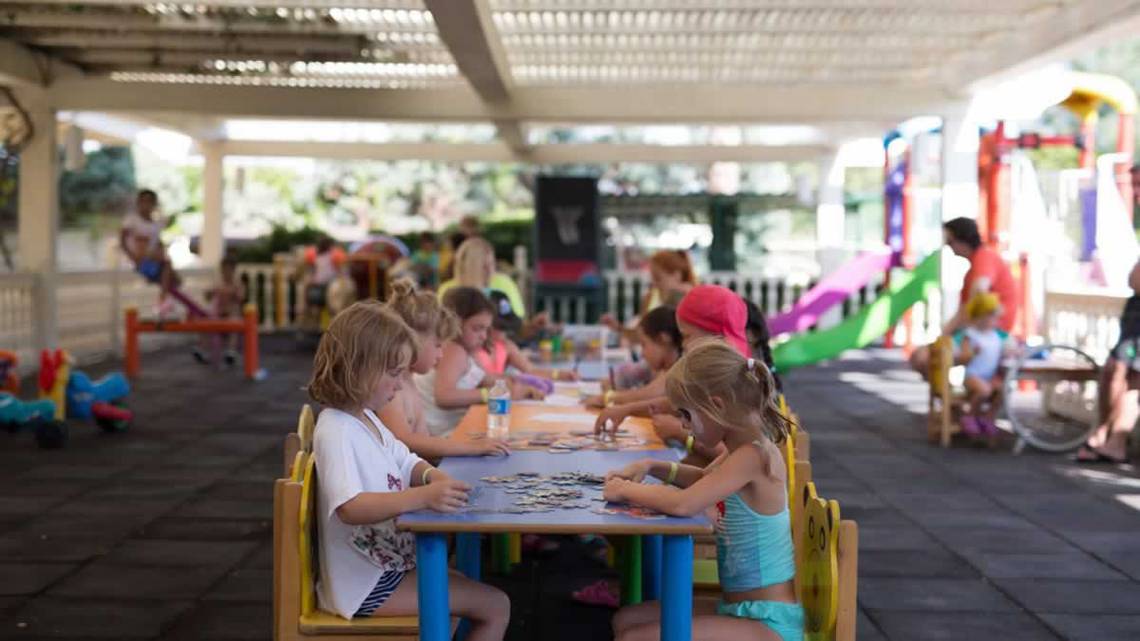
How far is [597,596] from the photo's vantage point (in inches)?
203

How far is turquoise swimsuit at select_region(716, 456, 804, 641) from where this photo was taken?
350 centimetres

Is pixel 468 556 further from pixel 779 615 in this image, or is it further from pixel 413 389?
pixel 779 615

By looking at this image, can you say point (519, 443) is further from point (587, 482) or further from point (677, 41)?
point (677, 41)

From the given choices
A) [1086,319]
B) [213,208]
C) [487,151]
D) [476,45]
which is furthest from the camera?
[487,151]

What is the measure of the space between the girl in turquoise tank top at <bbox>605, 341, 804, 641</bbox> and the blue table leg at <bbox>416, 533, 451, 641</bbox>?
1.42 feet

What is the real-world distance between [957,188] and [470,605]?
10796mm

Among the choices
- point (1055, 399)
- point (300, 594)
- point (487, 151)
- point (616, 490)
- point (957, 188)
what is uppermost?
point (487, 151)

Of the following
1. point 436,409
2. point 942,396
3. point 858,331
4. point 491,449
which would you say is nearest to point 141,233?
point 858,331

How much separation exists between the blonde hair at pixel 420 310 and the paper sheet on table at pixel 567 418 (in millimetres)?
517

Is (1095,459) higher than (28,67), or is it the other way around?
(28,67)

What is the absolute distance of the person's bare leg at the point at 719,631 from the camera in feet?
11.3

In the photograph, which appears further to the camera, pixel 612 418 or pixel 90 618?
pixel 90 618

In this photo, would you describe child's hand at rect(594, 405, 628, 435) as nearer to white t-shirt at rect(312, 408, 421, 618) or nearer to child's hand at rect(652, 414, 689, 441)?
child's hand at rect(652, 414, 689, 441)

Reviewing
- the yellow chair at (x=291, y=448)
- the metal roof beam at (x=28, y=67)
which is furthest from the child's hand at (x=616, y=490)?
the metal roof beam at (x=28, y=67)
